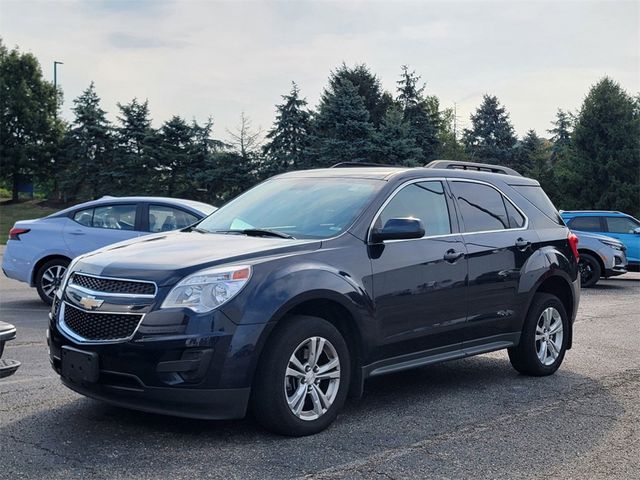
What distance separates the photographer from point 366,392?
20.4 ft

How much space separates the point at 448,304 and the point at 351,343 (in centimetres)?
103

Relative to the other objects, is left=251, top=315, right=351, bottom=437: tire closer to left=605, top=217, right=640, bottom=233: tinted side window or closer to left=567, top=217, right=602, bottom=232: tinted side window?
left=567, top=217, right=602, bottom=232: tinted side window

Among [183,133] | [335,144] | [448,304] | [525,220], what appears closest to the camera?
[448,304]

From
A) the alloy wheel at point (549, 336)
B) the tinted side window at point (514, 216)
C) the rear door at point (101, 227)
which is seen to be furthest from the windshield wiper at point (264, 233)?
the rear door at point (101, 227)

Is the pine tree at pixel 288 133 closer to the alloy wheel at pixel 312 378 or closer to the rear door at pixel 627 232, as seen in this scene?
the rear door at pixel 627 232

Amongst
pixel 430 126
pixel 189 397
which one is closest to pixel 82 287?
pixel 189 397

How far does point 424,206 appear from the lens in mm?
6141

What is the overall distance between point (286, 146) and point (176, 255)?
36.8 metres

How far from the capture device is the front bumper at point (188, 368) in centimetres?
446

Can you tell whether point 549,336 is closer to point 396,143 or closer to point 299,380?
point 299,380

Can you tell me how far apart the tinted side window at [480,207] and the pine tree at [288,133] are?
1351 inches

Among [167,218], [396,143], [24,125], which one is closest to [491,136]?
[396,143]

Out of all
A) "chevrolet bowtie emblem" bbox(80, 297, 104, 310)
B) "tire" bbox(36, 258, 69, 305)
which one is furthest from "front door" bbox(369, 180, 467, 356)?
"tire" bbox(36, 258, 69, 305)

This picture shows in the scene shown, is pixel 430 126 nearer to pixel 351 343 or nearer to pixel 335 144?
pixel 335 144
